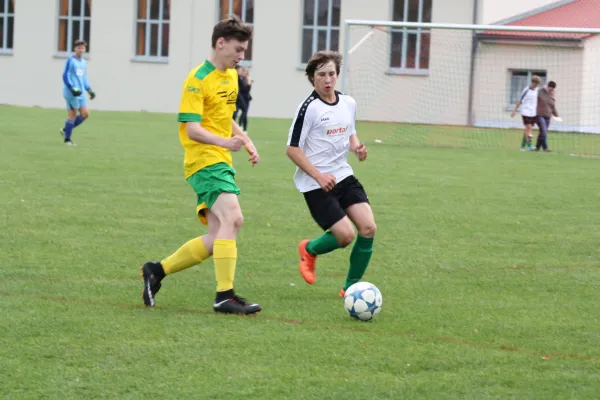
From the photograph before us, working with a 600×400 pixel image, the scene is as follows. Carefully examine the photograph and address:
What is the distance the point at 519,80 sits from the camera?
115 ft

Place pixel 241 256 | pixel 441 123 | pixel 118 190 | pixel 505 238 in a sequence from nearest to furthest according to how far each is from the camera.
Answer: pixel 241 256, pixel 505 238, pixel 118 190, pixel 441 123

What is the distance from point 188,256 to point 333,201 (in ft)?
3.52

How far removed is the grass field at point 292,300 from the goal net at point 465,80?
1623cm

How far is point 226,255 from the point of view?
657cm

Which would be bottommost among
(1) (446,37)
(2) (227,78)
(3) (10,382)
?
(3) (10,382)

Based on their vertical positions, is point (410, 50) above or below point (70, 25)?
below

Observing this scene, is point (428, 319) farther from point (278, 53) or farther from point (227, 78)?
point (278, 53)

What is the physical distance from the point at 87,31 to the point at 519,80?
64.5 ft

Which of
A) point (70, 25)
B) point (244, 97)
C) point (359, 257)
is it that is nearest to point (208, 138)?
point (359, 257)

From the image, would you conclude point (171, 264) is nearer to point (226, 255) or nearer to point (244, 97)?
point (226, 255)

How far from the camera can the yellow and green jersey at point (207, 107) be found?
654 cm

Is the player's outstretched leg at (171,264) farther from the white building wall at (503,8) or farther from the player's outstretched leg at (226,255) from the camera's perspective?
the white building wall at (503,8)

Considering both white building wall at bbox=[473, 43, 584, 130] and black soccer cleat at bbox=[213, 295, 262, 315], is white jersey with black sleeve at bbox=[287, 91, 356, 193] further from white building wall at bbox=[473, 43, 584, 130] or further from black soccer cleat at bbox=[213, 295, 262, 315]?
white building wall at bbox=[473, 43, 584, 130]

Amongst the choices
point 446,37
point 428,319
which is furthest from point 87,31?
point 428,319
